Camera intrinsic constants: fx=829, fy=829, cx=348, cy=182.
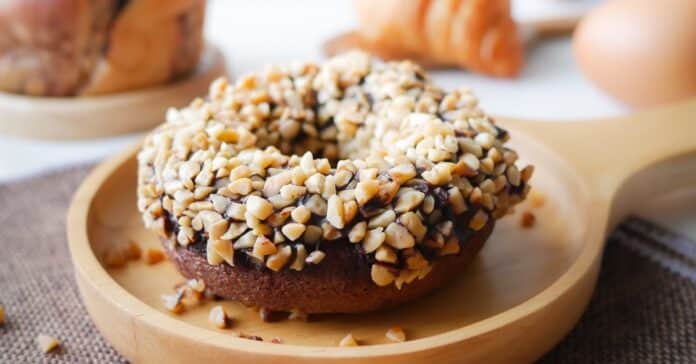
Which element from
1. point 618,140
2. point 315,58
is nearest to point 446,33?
point 315,58

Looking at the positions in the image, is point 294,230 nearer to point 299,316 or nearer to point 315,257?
point 315,257

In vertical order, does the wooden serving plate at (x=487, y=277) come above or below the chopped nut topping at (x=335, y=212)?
below

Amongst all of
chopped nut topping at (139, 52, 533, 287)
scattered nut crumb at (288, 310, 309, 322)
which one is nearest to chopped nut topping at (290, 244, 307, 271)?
chopped nut topping at (139, 52, 533, 287)

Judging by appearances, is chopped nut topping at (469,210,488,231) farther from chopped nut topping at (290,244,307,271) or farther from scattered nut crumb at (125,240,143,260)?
scattered nut crumb at (125,240,143,260)

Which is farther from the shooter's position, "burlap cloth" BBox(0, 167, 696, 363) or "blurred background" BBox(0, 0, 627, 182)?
"blurred background" BBox(0, 0, 627, 182)

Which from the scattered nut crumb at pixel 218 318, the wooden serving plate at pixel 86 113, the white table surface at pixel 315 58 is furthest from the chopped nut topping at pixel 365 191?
the wooden serving plate at pixel 86 113

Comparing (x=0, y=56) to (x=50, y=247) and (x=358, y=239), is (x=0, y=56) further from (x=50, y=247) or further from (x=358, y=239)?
(x=358, y=239)

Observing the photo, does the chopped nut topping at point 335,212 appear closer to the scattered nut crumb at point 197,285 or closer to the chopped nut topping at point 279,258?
the chopped nut topping at point 279,258
